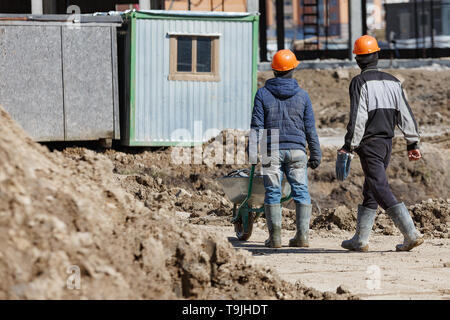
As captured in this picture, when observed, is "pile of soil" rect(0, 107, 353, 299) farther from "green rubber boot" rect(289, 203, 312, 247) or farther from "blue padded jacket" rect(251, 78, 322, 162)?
"green rubber boot" rect(289, 203, 312, 247)

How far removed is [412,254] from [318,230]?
6.79 ft

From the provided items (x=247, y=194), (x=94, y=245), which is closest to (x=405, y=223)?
(x=247, y=194)

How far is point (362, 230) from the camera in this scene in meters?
8.38

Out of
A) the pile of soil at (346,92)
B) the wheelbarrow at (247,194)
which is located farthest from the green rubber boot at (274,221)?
the pile of soil at (346,92)

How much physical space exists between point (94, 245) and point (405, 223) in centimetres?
402

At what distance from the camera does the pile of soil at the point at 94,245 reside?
443 cm

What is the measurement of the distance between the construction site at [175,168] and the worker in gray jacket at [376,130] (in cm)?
40

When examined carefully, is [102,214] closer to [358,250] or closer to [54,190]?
[54,190]

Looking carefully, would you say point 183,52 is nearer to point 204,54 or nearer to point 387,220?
point 204,54

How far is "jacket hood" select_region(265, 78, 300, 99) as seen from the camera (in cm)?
841

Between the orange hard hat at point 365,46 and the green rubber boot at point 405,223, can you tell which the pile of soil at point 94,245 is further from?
the orange hard hat at point 365,46

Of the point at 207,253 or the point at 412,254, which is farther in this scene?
the point at 412,254
